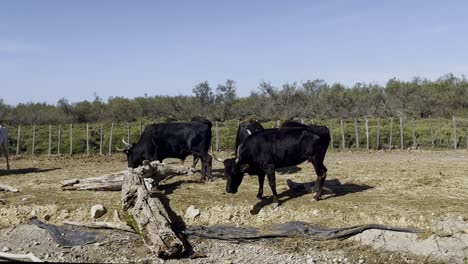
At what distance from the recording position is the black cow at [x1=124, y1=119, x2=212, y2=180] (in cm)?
1360

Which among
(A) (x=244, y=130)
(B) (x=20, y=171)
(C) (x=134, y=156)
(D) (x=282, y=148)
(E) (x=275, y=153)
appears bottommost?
(B) (x=20, y=171)

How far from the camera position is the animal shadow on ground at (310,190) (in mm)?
11086

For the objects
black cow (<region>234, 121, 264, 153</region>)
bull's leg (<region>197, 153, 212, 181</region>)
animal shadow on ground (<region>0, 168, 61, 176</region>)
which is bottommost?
animal shadow on ground (<region>0, 168, 61, 176</region>)

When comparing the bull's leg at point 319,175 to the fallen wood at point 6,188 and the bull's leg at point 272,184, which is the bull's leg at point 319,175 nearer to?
the bull's leg at point 272,184

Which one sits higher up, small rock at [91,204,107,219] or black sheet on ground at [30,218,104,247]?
small rock at [91,204,107,219]

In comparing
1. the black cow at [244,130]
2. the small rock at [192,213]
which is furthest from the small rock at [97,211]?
the black cow at [244,130]

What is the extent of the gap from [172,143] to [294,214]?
466 cm

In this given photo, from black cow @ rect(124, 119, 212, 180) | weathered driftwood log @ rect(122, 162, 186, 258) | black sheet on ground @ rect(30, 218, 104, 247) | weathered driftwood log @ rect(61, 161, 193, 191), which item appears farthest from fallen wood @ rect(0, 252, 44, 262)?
black cow @ rect(124, 119, 212, 180)

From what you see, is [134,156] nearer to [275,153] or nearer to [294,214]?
[275,153]

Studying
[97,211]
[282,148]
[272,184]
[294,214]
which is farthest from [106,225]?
[282,148]

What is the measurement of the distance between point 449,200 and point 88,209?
7.64 m

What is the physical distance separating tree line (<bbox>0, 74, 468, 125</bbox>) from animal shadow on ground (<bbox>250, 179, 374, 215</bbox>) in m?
29.0

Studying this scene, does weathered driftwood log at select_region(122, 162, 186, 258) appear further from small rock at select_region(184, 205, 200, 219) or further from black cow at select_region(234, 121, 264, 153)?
black cow at select_region(234, 121, 264, 153)

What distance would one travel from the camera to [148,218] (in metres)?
9.78
